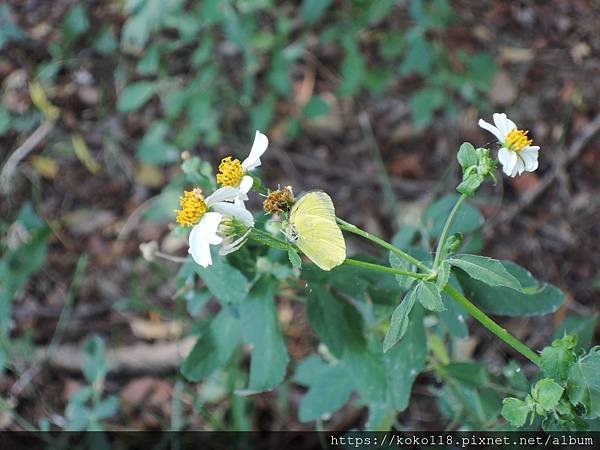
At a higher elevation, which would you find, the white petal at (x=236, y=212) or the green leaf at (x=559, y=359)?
the white petal at (x=236, y=212)

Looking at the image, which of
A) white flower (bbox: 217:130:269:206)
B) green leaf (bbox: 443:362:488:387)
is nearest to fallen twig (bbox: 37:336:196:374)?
green leaf (bbox: 443:362:488:387)

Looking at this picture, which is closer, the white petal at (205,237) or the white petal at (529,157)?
the white petal at (205,237)

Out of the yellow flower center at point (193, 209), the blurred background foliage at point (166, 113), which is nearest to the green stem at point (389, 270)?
the yellow flower center at point (193, 209)

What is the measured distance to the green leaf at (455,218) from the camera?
5.79 ft

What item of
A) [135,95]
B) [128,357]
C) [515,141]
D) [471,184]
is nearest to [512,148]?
[515,141]

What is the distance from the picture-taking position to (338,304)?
1682mm

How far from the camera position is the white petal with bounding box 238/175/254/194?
1342 mm

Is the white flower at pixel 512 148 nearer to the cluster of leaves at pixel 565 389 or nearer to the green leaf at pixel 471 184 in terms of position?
the green leaf at pixel 471 184

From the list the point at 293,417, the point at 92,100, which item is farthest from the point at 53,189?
the point at 293,417

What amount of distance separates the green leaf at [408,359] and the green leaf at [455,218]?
26 cm

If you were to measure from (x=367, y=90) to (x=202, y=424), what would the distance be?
158cm

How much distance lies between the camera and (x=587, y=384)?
51.7 inches

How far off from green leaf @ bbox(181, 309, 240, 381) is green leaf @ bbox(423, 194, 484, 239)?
1.84 ft

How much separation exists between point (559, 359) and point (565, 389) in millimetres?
57
